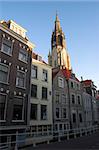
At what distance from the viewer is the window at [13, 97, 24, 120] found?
18.2m

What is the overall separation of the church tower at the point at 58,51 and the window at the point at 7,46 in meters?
73.2

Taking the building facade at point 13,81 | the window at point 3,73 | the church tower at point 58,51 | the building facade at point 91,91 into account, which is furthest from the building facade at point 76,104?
the church tower at point 58,51

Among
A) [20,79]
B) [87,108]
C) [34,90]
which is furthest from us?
[87,108]

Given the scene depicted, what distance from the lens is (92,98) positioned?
4931 cm

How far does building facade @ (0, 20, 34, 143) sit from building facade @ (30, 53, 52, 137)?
559 centimetres

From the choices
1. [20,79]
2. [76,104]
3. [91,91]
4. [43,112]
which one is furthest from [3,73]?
[91,91]

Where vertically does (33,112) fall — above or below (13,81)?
below

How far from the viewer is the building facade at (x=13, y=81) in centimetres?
1711

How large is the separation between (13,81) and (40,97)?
9340 mm

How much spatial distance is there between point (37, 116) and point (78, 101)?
54.1ft

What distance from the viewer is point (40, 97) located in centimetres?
2712

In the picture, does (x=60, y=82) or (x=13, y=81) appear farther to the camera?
(x=60, y=82)

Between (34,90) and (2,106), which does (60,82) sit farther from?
(2,106)

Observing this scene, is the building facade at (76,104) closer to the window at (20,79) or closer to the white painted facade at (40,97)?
the white painted facade at (40,97)
